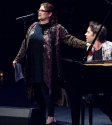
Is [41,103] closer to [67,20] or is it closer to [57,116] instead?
[57,116]

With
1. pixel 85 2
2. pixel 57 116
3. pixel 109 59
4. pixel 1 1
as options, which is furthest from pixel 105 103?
pixel 1 1

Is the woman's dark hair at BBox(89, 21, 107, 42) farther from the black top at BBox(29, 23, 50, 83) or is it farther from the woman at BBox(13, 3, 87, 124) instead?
the black top at BBox(29, 23, 50, 83)

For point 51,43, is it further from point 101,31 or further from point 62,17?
point 62,17

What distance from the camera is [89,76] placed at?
4137 millimetres

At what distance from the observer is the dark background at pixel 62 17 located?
905cm

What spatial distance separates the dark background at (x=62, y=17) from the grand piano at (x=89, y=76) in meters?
4.46

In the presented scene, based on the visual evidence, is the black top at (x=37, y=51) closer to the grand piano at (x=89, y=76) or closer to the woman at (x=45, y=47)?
the woman at (x=45, y=47)

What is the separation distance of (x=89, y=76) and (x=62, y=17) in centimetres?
537

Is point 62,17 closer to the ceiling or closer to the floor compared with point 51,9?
closer to the floor

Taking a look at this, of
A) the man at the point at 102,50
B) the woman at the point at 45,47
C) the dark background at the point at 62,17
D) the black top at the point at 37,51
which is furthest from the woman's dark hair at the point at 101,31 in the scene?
the dark background at the point at 62,17

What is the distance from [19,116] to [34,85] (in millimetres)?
1165

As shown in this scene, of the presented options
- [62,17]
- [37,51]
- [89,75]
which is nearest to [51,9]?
[37,51]

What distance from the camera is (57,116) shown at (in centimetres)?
612

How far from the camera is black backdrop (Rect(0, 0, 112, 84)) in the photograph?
905 cm
